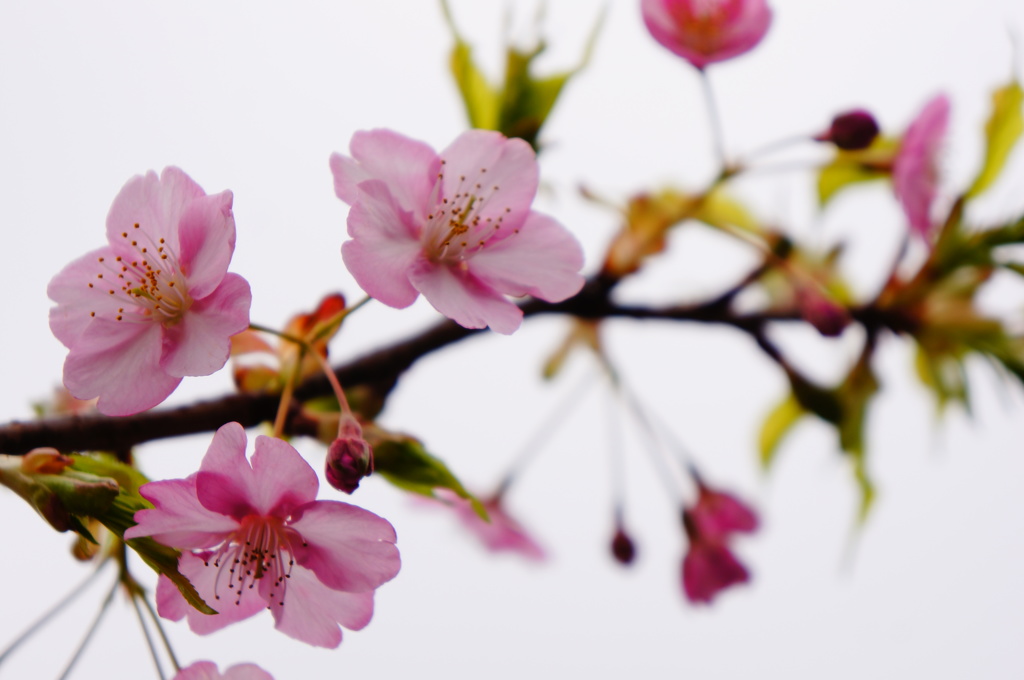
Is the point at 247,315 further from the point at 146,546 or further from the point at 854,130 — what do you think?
the point at 854,130

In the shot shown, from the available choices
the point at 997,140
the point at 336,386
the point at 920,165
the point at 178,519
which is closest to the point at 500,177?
the point at 336,386

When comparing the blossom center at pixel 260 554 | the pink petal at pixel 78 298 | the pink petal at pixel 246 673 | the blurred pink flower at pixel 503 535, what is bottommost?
the blurred pink flower at pixel 503 535

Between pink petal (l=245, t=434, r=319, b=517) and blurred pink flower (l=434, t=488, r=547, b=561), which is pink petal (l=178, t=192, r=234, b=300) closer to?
pink petal (l=245, t=434, r=319, b=517)

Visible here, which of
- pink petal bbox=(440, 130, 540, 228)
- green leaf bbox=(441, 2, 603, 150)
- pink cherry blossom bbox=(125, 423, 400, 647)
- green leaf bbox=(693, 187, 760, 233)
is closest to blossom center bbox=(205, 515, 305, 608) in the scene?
pink cherry blossom bbox=(125, 423, 400, 647)

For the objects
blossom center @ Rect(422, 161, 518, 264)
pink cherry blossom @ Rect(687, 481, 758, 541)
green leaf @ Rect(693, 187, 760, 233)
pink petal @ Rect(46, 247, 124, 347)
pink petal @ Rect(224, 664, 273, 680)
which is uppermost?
pink petal @ Rect(46, 247, 124, 347)

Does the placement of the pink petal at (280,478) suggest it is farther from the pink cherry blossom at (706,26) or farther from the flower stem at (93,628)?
the pink cherry blossom at (706,26)

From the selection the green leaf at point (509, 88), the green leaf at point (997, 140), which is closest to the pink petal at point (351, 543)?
the green leaf at point (509, 88)

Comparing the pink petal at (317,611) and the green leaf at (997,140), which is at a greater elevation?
the pink petal at (317,611)
